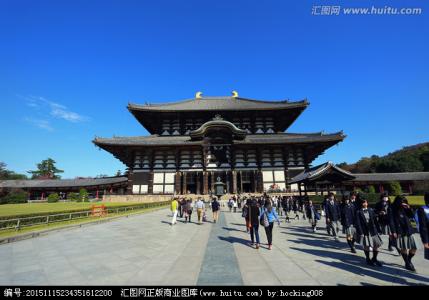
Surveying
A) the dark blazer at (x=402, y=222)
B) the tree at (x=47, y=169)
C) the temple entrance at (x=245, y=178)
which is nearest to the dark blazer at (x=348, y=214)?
the dark blazer at (x=402, y=222)

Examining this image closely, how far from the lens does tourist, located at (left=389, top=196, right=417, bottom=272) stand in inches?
218

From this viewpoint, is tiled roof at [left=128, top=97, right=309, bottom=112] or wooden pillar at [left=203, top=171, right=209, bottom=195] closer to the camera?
wooden pillar at [left=203, top=171, right=209, bottom=195]

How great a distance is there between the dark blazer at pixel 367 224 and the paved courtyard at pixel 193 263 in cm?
84

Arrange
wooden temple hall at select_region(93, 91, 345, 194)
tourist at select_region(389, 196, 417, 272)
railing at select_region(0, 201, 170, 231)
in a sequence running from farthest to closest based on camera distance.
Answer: wooden temple hall at select_region(93, 91, 345, 194) < railing at select_region(0, 201, 170, 231) < tourist at select_region(389, 196, 417, 272)

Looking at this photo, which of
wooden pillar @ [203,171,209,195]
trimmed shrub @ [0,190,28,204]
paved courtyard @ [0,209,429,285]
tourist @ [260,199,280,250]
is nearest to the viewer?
paved courtyard @ [0,209,429,285]

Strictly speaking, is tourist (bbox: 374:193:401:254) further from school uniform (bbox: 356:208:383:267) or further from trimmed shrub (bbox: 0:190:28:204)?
trimmed shrub (bbox: 0:190:28:204)

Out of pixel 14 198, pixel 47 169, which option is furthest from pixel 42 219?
pixel 47 169

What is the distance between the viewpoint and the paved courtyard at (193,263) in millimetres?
4797

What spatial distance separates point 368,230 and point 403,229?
0.76m

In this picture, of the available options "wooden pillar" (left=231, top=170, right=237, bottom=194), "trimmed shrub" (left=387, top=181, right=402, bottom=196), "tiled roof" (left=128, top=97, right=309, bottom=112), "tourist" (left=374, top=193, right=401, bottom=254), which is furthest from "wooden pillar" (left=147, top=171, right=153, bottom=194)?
"trimmed shrub" (left=387, top=181, right=402, bottom=196)

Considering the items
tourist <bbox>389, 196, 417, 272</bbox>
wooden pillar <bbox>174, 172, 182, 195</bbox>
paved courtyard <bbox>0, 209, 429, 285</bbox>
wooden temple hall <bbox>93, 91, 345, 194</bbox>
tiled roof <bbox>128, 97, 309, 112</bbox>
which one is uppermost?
tiled roof <bbox>128, 97, 309, 112</bbox>

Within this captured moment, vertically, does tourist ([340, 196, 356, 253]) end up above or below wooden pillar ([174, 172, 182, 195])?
below
